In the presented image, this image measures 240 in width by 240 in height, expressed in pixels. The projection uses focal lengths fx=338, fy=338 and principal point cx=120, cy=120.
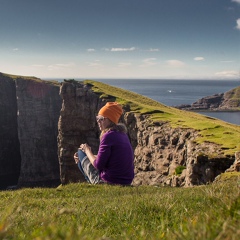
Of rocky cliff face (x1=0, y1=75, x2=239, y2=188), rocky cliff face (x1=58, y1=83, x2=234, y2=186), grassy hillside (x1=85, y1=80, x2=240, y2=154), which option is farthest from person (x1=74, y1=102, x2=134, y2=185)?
grassy hillside (x1=85, y1=80, x2=240, y2=154)

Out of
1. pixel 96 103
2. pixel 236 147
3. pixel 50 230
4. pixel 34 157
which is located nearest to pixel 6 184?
pixel 34 157

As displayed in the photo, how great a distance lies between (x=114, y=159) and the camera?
11586 mm

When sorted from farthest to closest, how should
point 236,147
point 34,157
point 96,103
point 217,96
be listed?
1. point 217,96
2. point 34,157
3. point 96,103
4. point 236,147

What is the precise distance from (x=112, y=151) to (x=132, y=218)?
265 inches

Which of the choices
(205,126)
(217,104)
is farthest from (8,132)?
(217,104)

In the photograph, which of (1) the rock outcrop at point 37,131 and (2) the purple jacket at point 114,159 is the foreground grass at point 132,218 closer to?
(2) the purple jacket at point 114,159

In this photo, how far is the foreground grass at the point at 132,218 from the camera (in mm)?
2207

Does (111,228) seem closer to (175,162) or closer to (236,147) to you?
(236,147)

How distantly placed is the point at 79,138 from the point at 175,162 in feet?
87.6

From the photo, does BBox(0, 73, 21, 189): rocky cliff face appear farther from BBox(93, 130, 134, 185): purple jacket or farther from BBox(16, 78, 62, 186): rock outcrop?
BBox(93, 130, 134, 185): purple jacket

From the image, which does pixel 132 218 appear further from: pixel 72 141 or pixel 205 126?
pixel 72 141

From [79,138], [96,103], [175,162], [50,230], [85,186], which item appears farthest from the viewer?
[79,138]

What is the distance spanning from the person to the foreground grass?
862 mm

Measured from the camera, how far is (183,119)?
33.7 m
